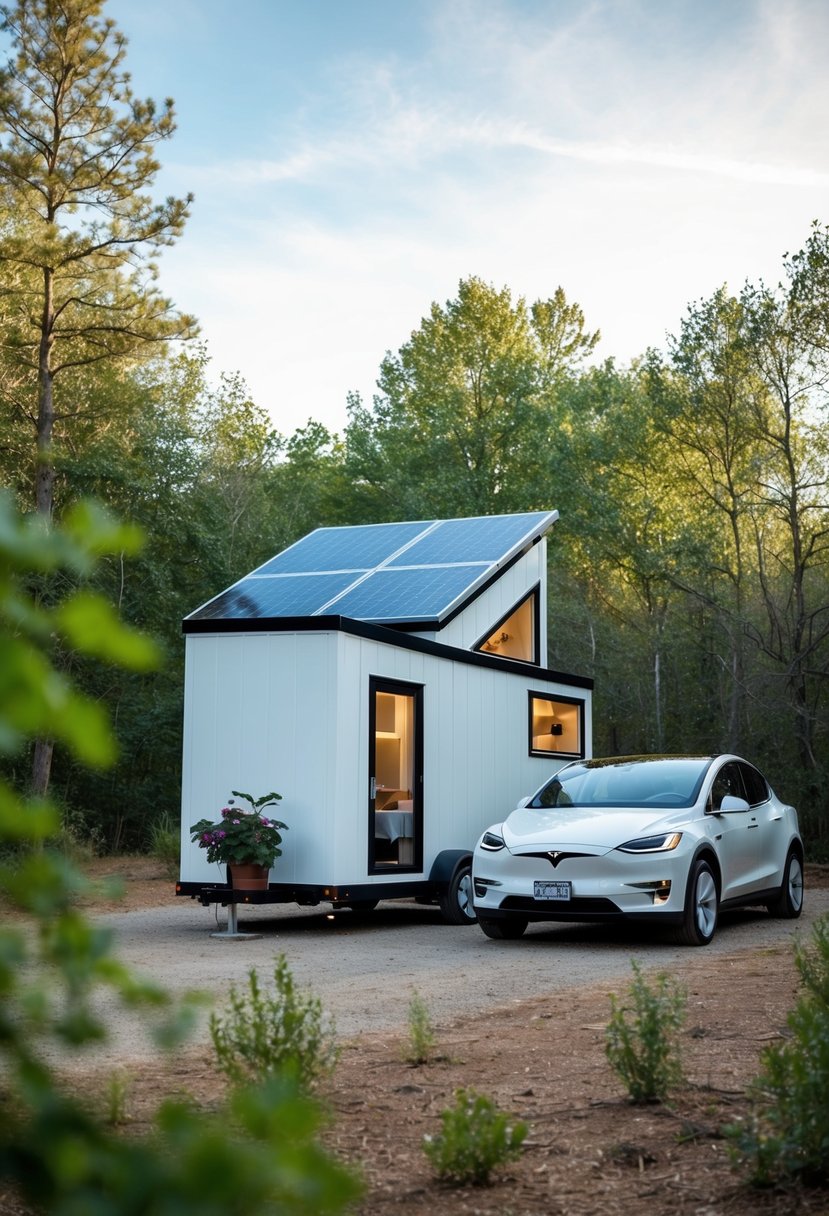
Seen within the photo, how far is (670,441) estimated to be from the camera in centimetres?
2917

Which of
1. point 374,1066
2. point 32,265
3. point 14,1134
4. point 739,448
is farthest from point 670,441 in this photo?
point 14,1134

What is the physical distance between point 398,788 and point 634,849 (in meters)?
4.33

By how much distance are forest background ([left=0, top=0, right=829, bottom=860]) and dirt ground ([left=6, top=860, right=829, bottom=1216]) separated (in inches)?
507

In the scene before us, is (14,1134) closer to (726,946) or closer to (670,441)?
(726,946)

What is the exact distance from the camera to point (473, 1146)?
4078mm

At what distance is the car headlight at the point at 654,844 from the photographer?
35.7 ft

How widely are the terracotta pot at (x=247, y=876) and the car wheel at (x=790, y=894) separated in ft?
16.3

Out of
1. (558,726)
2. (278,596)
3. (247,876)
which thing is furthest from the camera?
(558,726)

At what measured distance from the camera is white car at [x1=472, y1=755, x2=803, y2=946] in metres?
10.9

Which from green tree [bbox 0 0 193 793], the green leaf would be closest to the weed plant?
the green leaf

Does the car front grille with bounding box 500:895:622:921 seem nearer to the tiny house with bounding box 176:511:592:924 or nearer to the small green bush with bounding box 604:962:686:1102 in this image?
the tiny house with bounding box 176:511:592:924

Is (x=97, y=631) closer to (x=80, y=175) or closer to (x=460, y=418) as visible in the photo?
(x=80, y=175)

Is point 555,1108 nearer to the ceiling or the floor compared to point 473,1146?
nearer to the floor

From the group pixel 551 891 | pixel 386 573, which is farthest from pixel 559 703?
pixel 551 891
